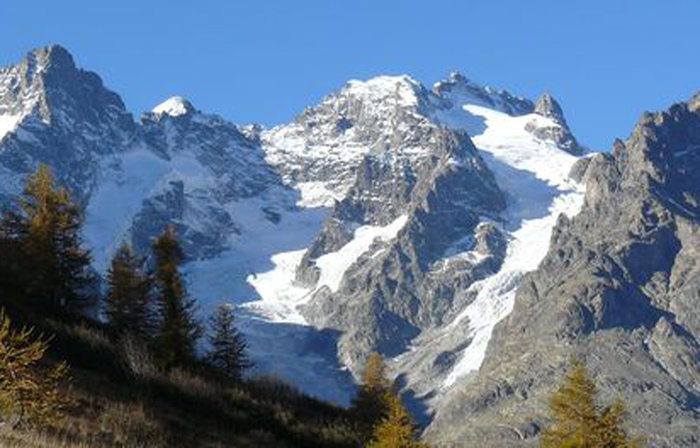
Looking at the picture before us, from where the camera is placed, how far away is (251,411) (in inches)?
934

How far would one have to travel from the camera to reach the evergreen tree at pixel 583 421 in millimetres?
44750

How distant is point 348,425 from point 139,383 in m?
7.91

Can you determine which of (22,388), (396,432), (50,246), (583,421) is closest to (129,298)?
(50,246)

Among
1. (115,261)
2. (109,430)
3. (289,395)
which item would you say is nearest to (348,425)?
(289,395)

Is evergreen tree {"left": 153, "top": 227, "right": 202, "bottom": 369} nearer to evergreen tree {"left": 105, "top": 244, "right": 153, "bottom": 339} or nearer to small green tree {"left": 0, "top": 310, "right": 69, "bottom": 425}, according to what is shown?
evergreen tree {"left": 105, "top": 244, "right": 153, "bottom": 339}

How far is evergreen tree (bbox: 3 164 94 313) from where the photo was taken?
42094 mm

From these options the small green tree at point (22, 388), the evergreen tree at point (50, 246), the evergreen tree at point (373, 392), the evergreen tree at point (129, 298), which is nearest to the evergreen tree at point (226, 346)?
the evergreen tree at point (373, 392)

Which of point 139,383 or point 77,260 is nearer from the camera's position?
point 139,383

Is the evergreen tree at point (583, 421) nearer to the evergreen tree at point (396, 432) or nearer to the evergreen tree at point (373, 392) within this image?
the evergreen tree at point (396, 432)

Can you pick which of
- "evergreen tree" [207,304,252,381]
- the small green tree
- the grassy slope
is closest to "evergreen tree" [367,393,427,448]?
the grassy slope

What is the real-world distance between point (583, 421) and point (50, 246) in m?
23.1

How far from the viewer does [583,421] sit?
45.8 metres

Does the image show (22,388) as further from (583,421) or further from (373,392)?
(373,392)

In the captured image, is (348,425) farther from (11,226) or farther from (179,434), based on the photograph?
(11,226)
